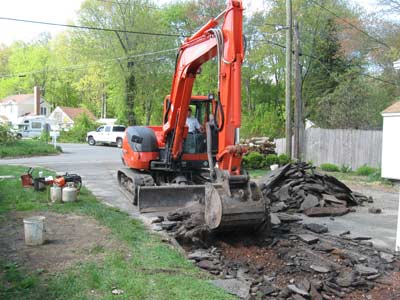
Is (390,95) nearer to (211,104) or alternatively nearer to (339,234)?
(211,104)

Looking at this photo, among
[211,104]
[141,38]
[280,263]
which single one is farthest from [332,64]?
[280,263]

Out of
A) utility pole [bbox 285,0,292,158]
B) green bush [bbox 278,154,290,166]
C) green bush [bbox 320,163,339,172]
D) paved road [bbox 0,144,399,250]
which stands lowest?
paved road [bbox 0,144,399,250]

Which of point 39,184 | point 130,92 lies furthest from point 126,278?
point 130,92

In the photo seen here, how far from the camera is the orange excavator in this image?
21.8 feet

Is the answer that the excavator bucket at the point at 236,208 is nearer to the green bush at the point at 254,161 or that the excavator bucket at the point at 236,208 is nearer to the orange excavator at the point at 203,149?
the orange excavator at the point at 203,149

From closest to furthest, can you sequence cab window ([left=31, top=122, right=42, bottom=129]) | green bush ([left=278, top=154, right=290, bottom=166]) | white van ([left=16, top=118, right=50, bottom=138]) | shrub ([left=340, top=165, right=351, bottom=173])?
green bush ([left=278, top=154, right=290, bottom=166]), shrub ([left=340, top=165, right=351, bottom=173]), white van ([left=16, top=118, right=50, bottom=138]), cab window ([left=31, top=122, right=42, bottom=129])

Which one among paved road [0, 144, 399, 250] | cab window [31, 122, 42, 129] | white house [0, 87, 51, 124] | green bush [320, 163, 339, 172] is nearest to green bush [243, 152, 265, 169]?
green bush [320, 163, 339, 172]

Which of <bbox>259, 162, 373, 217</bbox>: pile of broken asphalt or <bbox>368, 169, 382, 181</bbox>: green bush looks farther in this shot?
<bbox>368, 169, 382, 181</bbox>: green bush

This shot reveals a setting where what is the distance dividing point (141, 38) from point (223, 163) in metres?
33.3

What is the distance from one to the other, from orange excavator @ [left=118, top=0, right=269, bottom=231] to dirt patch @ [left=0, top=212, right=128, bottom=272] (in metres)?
1.64

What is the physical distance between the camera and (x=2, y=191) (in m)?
11.0

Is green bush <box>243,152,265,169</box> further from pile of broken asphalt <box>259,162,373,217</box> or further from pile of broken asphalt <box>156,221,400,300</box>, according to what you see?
pile of broken asphalt <box>156,221,400,300</box>

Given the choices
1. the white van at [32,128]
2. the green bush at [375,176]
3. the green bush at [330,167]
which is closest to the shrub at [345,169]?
the green bush at [330,167]

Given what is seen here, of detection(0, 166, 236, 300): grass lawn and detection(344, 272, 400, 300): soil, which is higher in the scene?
detection(0, 166, 236, 300): grass lawn
